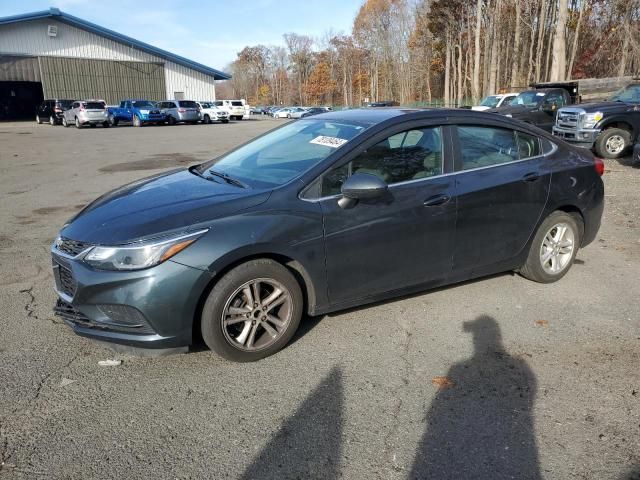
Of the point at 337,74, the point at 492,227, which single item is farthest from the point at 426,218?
the point at 337,74

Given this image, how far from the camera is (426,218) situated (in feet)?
12.8

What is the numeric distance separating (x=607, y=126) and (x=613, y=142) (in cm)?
45

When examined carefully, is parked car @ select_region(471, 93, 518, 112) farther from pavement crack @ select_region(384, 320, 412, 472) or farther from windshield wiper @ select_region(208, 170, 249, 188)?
pavement crack @ select_region(384, 320, 412, 472)

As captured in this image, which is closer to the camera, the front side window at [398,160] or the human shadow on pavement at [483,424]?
the human shadow on pavement at [483,424]

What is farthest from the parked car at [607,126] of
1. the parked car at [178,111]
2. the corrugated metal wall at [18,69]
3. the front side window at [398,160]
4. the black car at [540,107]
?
the corrugated metal wall at [18,69]

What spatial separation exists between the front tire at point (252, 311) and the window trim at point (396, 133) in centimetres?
63

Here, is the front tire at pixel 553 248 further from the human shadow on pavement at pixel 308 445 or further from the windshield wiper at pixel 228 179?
the windshield wiper at pixel 228 179

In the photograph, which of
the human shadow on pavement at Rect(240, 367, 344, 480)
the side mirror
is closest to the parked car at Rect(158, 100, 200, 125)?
the side mirror

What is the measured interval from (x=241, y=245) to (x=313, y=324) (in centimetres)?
113

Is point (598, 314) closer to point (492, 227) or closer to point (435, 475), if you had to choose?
point (492, 227)

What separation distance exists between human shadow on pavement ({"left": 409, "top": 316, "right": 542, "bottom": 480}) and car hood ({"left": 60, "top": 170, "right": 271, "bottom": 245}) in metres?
1.79

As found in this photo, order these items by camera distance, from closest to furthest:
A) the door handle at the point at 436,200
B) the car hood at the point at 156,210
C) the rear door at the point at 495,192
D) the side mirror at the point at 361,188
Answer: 1. the car hood at the point at 156,210
2. the side mirror at the point at 361,188
3. the door handle at the point at 436,200
4. the rear door at the point at 495,192

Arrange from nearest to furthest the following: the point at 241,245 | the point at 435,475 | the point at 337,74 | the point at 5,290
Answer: the point at 435,475 → the point at 241,245 → the point at 5,290 → the point at 337,74

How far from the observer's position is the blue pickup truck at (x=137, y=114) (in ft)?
118
